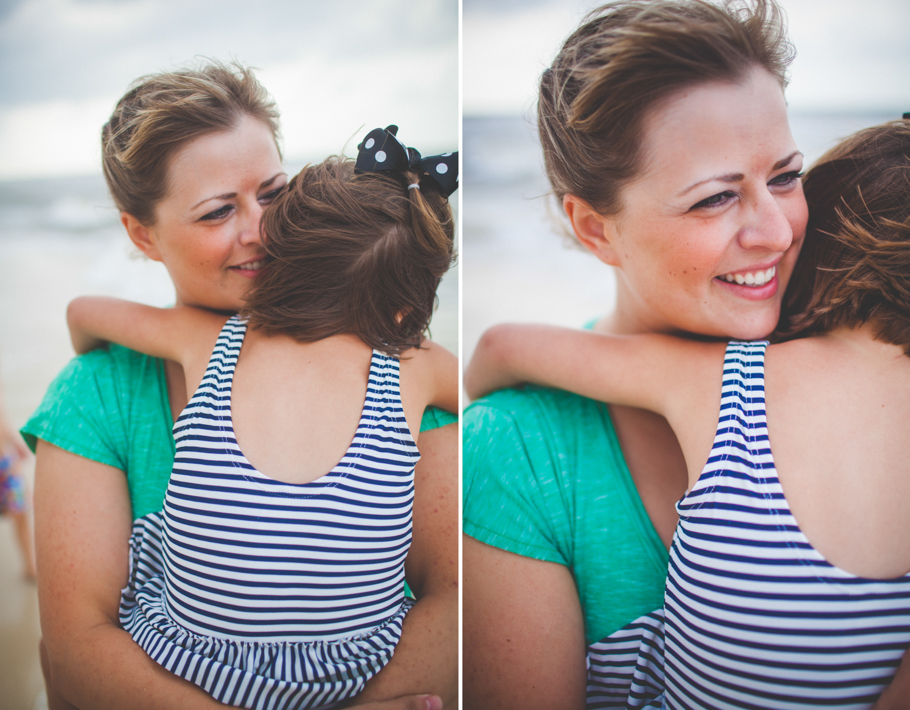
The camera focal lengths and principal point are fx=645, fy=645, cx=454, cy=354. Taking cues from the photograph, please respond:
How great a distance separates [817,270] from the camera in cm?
117

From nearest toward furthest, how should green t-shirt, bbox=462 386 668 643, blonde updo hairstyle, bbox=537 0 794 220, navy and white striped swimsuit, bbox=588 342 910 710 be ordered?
navy and white striped swimsuit, bbox=588 342 910 710, blonde updo hairstyle, bbox=537 0 794 220, green t-shirt, bbox=462 386 668 643

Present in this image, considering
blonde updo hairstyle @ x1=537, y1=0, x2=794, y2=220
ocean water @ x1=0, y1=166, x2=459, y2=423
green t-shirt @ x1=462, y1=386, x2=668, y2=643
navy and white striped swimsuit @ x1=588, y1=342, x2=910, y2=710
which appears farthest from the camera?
ocean water @ x1=0, y1=166, x2=459, y2=423

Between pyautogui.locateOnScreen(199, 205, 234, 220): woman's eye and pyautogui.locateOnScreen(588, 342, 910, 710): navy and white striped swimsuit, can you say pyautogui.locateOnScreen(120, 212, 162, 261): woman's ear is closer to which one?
pyautogui.locateOnScreen(199, 205, 234, 220): woman's eye

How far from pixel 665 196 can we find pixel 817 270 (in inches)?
12.5

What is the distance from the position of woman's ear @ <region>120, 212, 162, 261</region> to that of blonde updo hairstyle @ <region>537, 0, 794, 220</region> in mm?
804

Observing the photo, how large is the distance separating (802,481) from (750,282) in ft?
1.18

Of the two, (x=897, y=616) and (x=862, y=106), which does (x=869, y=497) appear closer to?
(x=897, y=616)

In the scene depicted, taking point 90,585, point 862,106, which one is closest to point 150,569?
point 90,585

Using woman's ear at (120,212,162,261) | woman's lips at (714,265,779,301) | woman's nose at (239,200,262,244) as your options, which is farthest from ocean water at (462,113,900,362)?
woman's ear at (120,212,162,261)

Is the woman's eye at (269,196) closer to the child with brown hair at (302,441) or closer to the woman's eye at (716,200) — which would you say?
the child with brown hair at (302,441)

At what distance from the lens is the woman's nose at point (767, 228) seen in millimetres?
1092

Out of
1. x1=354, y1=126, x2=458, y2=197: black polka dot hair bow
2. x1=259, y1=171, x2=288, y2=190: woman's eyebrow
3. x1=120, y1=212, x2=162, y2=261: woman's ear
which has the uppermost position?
x1=354, y1=126, x2=458, y2=197: black polka dot hair bow

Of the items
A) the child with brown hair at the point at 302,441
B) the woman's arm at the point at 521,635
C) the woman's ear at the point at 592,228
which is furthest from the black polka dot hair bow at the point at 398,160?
the woman's arm at the point at 521,635

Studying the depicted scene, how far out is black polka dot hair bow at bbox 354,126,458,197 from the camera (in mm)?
1236
